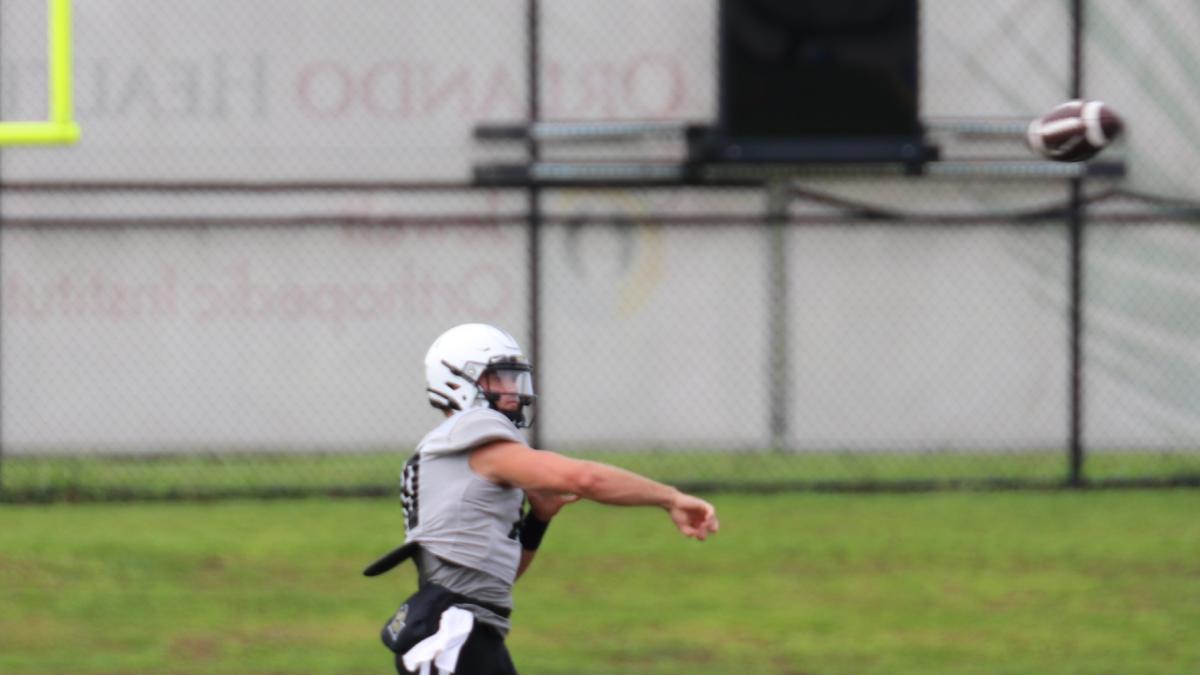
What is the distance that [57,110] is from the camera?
7.45 metres

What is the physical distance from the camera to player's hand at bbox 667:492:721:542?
4801mm

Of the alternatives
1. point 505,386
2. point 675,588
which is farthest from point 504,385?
point 675,588

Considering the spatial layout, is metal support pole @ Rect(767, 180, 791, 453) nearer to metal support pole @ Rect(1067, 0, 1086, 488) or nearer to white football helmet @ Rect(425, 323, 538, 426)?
metal support pole @ Rect(1067, 0, 1086, 488)

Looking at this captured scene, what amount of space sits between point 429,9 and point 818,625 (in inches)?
Answer: 347

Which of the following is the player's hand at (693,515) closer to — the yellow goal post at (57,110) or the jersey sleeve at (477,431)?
the jersey sleeve at (477,431)

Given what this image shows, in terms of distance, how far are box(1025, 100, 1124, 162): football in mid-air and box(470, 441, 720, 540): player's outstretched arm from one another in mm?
4464

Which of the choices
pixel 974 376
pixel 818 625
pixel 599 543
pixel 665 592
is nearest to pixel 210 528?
pixel 599 543

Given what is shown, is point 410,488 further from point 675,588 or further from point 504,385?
point 675,588

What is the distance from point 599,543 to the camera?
11.2m

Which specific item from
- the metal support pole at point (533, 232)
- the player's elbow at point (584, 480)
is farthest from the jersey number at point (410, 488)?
the metal support pole at point (533, 232)

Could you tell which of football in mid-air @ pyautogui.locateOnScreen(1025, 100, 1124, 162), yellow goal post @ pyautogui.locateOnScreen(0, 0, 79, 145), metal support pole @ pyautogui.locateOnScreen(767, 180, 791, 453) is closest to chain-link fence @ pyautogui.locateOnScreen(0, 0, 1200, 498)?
metal support pole @ pyautogui.locateOnScreen(767, 180, 791, 453)

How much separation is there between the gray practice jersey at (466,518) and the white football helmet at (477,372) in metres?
0.06

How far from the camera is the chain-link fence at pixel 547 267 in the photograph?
15.4m

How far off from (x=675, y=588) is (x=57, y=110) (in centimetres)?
404
